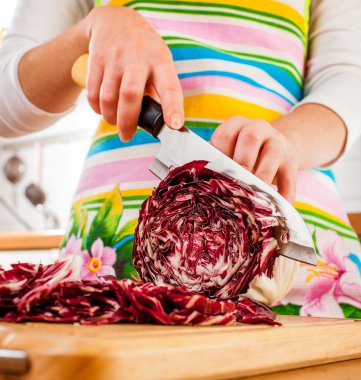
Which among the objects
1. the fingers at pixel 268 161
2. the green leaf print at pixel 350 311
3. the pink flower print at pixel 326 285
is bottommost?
the green leaf print at pixel 350 311

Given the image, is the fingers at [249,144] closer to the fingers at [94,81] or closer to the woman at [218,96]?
the woman at [218,96]

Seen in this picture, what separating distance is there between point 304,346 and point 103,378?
0.77 feet

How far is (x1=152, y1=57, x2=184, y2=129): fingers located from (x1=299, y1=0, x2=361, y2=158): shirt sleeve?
0.31m

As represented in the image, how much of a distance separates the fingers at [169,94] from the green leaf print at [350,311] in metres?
0.39

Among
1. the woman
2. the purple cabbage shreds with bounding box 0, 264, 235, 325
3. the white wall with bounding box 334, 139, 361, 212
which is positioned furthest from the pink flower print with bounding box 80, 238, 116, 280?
the white wall with bounding box 334, 139, 361, 212

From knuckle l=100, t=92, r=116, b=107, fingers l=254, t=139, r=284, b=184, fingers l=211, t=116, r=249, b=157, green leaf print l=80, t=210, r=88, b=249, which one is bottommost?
green leaf print l=80, t=210, r=88, b=249

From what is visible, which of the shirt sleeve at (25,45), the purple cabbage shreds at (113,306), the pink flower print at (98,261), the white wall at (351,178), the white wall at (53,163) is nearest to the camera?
the purple cabbage shreds at (113,306)

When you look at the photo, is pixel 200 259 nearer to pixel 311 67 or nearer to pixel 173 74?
pixel 173 74

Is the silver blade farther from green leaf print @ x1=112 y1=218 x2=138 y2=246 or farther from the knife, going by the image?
green leaf print @ x1=112 y1=218 x2=138 y2=246

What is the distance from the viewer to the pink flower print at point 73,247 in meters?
0.99

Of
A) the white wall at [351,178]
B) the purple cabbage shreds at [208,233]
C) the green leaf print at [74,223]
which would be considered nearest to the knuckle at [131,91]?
the purple cabbage shreds at [208,233]

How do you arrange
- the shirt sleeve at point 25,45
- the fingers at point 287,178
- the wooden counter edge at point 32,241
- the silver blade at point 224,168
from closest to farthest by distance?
the silver blade at point 224,168
the fingers at point 287,178
the shirt sleeve at point 25,45
the wooden counter edge at point 32,241

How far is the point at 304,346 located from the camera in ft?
1.80

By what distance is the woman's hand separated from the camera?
2.53ft
